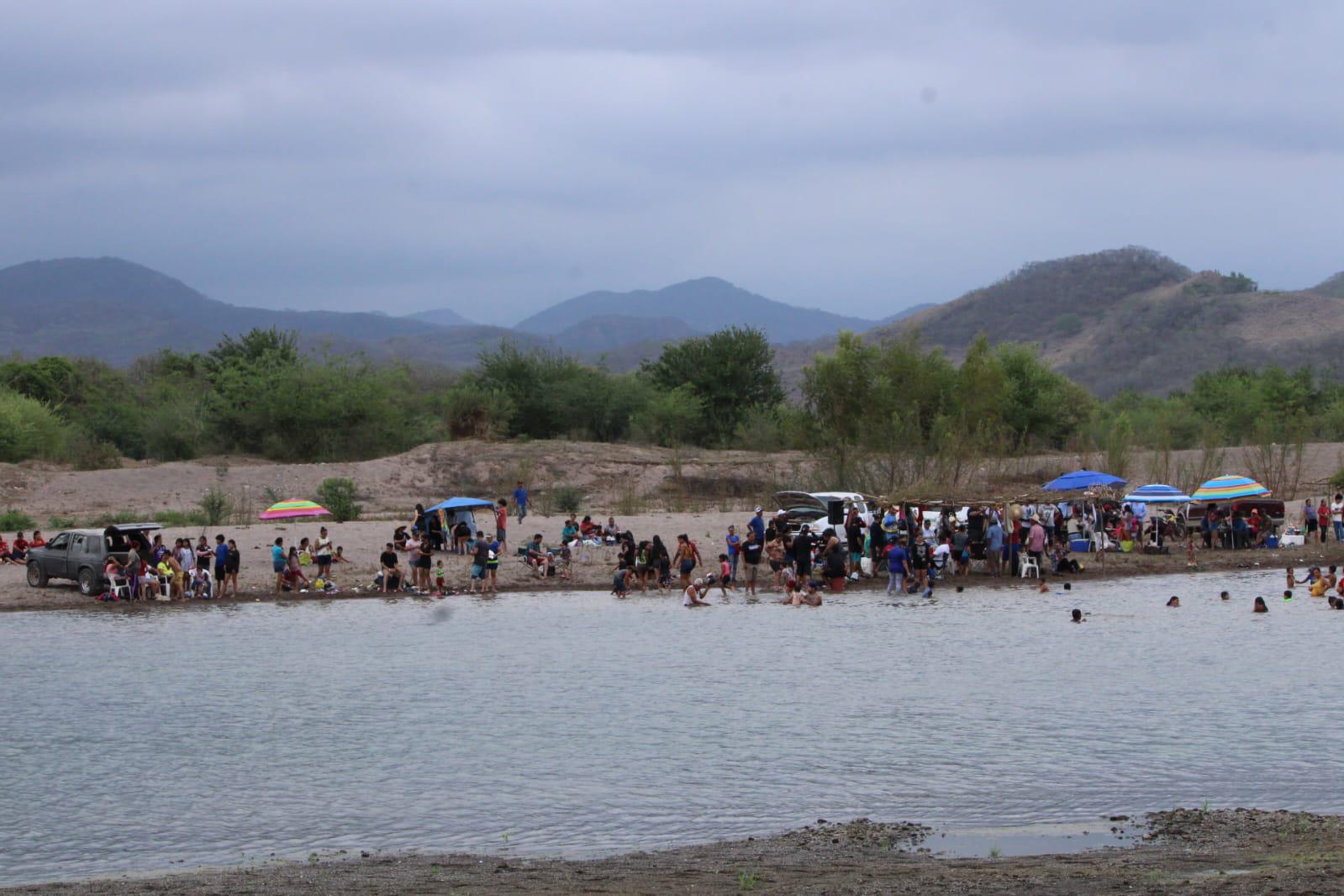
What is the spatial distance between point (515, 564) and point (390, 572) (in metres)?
3.78

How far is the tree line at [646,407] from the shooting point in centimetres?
4772

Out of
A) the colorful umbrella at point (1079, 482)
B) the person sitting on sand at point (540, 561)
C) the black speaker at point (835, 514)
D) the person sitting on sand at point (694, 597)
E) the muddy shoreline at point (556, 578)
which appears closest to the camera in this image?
the person sitting on sand at point (694, 597)

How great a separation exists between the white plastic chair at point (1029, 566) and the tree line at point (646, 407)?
1200cm

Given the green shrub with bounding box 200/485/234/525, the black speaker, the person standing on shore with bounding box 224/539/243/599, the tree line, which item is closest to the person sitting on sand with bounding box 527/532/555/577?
the person standing on shore with bounding box 224/539/243/599

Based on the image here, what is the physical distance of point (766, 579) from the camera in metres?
33.4

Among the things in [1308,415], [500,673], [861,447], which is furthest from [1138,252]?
[500,673]

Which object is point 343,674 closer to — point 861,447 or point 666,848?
point 666,848

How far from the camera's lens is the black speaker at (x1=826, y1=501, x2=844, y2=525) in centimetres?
3475

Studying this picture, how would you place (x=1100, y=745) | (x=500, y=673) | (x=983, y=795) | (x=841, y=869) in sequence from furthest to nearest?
1. (x=500, y=673)
2. (x=1100, y=745)
3. (x=983, y=795)
4. (x=841, y=869)

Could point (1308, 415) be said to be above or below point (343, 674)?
above

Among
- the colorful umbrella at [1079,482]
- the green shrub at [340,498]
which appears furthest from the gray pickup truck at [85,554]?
the colorful umbrella at [1079,482]

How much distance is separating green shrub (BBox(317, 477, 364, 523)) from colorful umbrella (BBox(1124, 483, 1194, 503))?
22.2m

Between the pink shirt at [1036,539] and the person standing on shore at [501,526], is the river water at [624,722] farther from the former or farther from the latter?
the person standing on shore at [501,526]

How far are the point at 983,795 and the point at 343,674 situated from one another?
38.7 ft
